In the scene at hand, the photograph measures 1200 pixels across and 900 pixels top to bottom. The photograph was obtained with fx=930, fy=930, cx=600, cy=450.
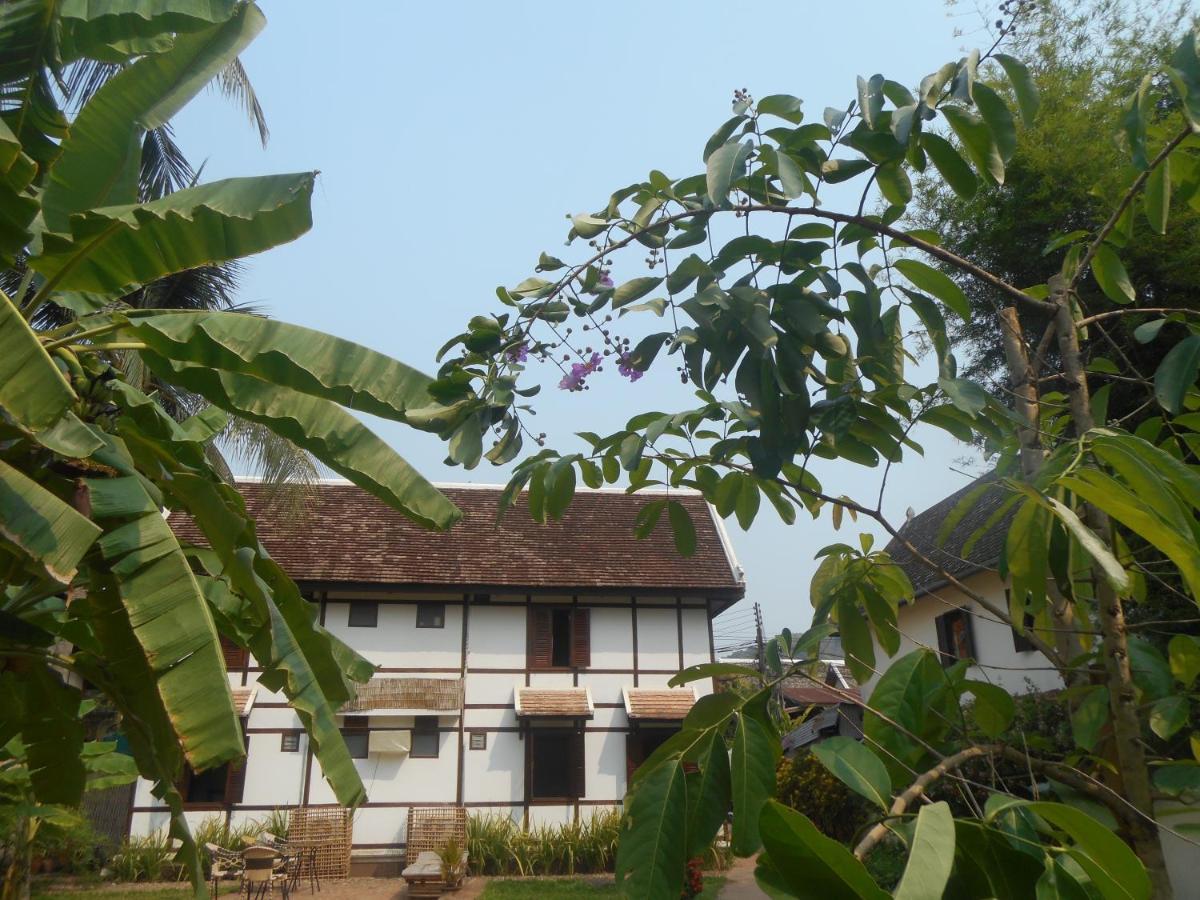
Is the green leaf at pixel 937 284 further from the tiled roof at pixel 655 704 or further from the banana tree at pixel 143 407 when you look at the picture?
the tiled roof at pixel 655 704

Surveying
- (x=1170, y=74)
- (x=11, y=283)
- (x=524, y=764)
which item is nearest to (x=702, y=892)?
(x=524, y=764)

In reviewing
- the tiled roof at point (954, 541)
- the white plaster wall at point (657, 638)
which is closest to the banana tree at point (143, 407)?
the tiled roof at point (954, 541)

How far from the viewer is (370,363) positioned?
3.32m

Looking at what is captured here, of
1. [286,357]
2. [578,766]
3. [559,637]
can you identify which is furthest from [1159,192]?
[559,637]

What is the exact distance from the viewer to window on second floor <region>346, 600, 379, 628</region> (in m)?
16.0

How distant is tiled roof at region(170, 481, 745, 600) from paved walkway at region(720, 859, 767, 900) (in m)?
4.58

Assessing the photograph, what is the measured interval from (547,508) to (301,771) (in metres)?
14.6

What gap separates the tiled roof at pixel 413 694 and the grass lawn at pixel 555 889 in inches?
116

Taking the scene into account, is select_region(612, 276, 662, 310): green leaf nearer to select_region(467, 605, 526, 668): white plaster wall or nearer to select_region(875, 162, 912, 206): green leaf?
select_region(875, 162, 912, 206): green leaf

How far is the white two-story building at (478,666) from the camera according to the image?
15.1 meters

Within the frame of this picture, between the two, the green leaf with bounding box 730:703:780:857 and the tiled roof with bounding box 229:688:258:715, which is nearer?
the green leaf with bounding box 730:703:780:857

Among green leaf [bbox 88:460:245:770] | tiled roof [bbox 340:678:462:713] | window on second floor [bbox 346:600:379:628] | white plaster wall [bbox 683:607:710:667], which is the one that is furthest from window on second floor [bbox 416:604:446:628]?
Result: green leaf [bbox 88:460:245:770]

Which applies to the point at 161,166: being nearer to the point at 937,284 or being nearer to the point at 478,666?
the point at 478,666

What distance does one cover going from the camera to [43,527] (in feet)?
8.31
